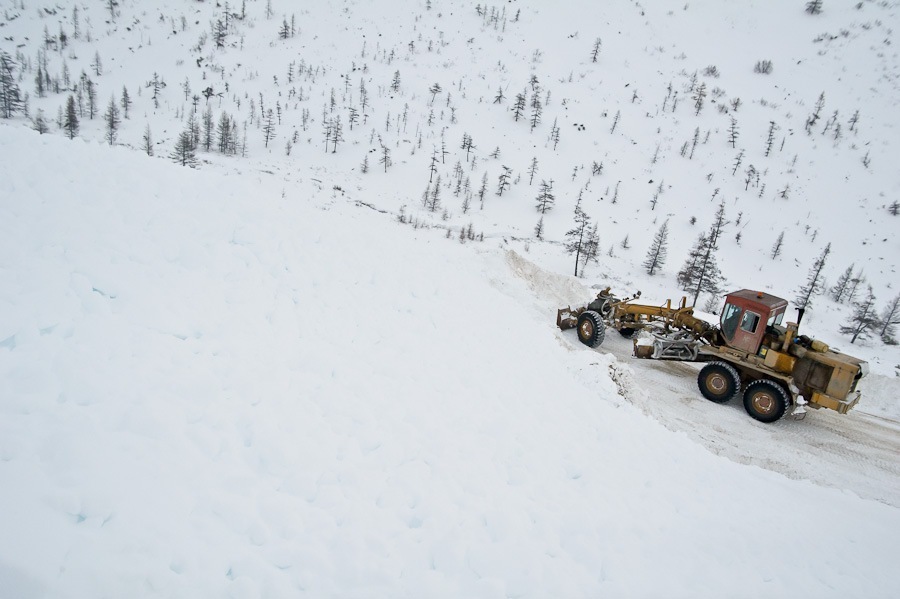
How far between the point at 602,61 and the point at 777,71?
24245mm

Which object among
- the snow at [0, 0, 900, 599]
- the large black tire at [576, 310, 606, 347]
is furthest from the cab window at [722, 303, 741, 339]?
the large black tire at [576, 310, 606, 347]

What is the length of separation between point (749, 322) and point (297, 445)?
11.2 metres

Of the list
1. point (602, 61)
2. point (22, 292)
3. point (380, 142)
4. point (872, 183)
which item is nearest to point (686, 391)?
point (22, 292)

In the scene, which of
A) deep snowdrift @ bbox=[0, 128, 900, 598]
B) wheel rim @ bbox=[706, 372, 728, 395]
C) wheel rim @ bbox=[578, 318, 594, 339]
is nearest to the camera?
deep snowdrift @ bbox=[0, 128, 900, 598]

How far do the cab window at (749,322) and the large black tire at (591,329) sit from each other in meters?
3.65

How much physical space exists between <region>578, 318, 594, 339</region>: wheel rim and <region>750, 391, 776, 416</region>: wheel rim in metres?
4.50

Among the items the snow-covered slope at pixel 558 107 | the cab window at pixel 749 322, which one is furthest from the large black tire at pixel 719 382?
the snow-covered slope at pixel 558 107

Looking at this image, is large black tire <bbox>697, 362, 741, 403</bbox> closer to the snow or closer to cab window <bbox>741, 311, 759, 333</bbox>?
the snow

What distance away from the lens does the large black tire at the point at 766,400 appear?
32.5 feet

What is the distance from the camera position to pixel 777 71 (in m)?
61.2

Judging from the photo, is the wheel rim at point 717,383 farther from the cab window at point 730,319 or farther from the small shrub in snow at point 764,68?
the small shrub in snow at point 764,68

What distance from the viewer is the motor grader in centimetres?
958

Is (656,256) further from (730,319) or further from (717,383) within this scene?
(717,383)

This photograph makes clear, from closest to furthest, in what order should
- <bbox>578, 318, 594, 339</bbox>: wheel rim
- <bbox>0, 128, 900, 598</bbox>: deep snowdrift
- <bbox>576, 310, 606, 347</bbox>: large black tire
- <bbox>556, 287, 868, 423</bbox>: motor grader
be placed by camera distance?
<bbox>0, 128, 900, 598</bbox>: deep snowdrift → <bbox>556, 287, 868, 423</bbox>: motor grader → <bbox>576, 310, 606, 347</bbox>: large black tire → <bbox>578, 318, 594, 339</bbox>: wheel rim
